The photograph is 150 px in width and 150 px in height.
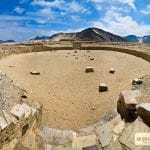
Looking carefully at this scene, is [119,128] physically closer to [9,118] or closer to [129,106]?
[129,106]

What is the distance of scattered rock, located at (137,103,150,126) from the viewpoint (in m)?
7.80

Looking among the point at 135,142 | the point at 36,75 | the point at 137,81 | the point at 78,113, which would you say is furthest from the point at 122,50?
the point at 135,142

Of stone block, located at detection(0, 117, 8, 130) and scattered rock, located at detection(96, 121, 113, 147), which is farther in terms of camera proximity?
scattered rock, located at detection(96, 121, 113, 147)

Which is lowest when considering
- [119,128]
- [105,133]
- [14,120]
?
[105,133]

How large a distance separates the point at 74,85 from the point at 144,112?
7.81 metres

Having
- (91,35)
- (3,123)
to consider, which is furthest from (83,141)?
(91,35)

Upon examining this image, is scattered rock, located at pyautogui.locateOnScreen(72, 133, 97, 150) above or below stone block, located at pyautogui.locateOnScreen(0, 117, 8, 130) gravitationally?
below

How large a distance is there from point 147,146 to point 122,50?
22.4 meters

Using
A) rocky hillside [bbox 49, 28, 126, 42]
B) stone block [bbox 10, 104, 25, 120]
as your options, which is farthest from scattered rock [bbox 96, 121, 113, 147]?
rocky hillside [bbox 49, 28, 126, 42]

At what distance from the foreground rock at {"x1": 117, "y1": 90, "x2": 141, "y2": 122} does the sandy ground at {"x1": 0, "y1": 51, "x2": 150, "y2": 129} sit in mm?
1953

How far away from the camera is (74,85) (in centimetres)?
1554

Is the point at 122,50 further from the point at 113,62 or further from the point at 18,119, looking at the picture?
the point at 18,119

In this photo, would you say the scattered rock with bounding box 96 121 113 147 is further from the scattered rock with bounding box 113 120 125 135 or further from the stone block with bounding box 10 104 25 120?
the stone block with bounding box 10 104 25 120

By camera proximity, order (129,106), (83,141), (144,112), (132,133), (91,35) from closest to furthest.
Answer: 1. (132,133)
2. (144,112)
3. (129,106)
4. (83,141)
5. (91,35)
